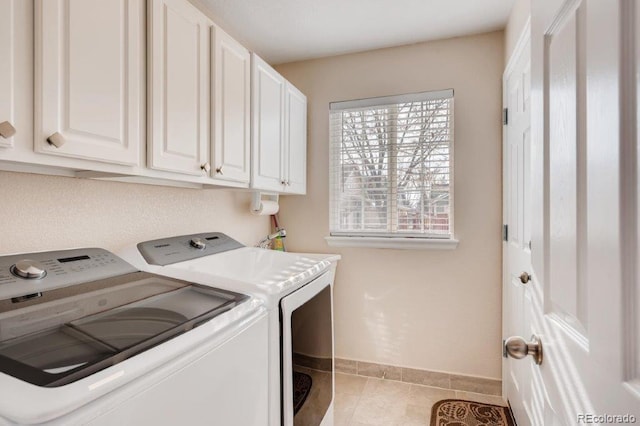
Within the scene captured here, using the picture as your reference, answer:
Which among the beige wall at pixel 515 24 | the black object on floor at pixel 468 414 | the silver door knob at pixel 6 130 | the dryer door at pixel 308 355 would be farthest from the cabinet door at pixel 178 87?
the black object on floor at pixel 468 414

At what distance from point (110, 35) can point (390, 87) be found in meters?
1.89

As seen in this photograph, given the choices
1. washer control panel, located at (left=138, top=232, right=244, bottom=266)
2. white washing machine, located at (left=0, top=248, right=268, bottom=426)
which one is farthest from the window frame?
white washing machine, located at (left=0, top=248, right=268, bottom=426)

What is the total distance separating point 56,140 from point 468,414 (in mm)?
2400

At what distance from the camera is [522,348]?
752mm

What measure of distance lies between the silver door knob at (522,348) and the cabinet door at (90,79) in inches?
47.5

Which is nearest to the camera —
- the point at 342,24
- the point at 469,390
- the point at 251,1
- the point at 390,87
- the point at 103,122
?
the point at 103,122

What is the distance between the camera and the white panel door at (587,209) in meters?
0.42

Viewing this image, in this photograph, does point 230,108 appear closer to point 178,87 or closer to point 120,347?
point 178,87

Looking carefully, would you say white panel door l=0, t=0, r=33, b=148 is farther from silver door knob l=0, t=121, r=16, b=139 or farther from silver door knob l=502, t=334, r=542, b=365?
silver door knob l=502, t=334, r=542, b=365

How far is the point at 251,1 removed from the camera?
1.94 metres

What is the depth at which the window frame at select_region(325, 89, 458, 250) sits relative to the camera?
2363 mm

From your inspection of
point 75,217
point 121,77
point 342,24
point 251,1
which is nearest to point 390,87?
point 342,24

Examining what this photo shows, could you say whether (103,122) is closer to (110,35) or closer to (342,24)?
(110,35)

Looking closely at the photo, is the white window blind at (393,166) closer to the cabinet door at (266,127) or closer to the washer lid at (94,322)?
the cabinet door at (266,127)
